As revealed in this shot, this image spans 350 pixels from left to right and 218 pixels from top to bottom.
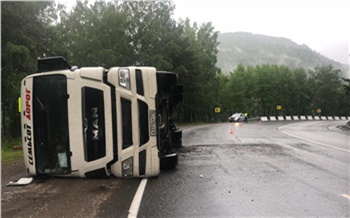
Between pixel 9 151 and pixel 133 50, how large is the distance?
17269 mm

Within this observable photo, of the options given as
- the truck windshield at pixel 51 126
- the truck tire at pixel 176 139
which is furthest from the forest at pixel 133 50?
the truck windshield at pixel 51 126

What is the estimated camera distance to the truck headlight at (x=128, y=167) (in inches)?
221

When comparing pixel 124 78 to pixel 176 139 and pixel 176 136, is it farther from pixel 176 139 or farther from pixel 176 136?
pixel 176 139

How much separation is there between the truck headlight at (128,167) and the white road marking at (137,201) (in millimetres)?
289


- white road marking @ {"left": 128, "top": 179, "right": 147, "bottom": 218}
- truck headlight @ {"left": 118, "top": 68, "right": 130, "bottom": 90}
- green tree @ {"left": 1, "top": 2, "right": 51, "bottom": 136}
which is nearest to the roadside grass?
green tree @ {"left": 1, "top": 2, "right": 51, "bottom": 136}

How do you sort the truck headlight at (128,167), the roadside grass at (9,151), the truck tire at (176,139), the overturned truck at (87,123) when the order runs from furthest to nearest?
the truck tire at (176,139) < the roadside grass at (9,151) < the truck headlight at (128,167) < the overturned truck at (87,123)

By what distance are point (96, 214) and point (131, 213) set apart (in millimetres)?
452

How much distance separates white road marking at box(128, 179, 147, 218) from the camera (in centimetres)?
394

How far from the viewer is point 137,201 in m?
4.45

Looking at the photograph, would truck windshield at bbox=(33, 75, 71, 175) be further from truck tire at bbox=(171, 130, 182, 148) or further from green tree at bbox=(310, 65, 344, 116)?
green tree at bbox=(310, 65, 344, 116)

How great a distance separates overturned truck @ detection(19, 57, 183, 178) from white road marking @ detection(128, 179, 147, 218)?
44 centimetres

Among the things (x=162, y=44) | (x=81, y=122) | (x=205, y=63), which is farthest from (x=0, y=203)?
(x=205, y=63)

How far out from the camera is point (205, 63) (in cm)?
4288

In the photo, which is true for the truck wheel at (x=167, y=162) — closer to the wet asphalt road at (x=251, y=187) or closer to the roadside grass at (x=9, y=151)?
the wet asphalt road at (x=251, y=187)
